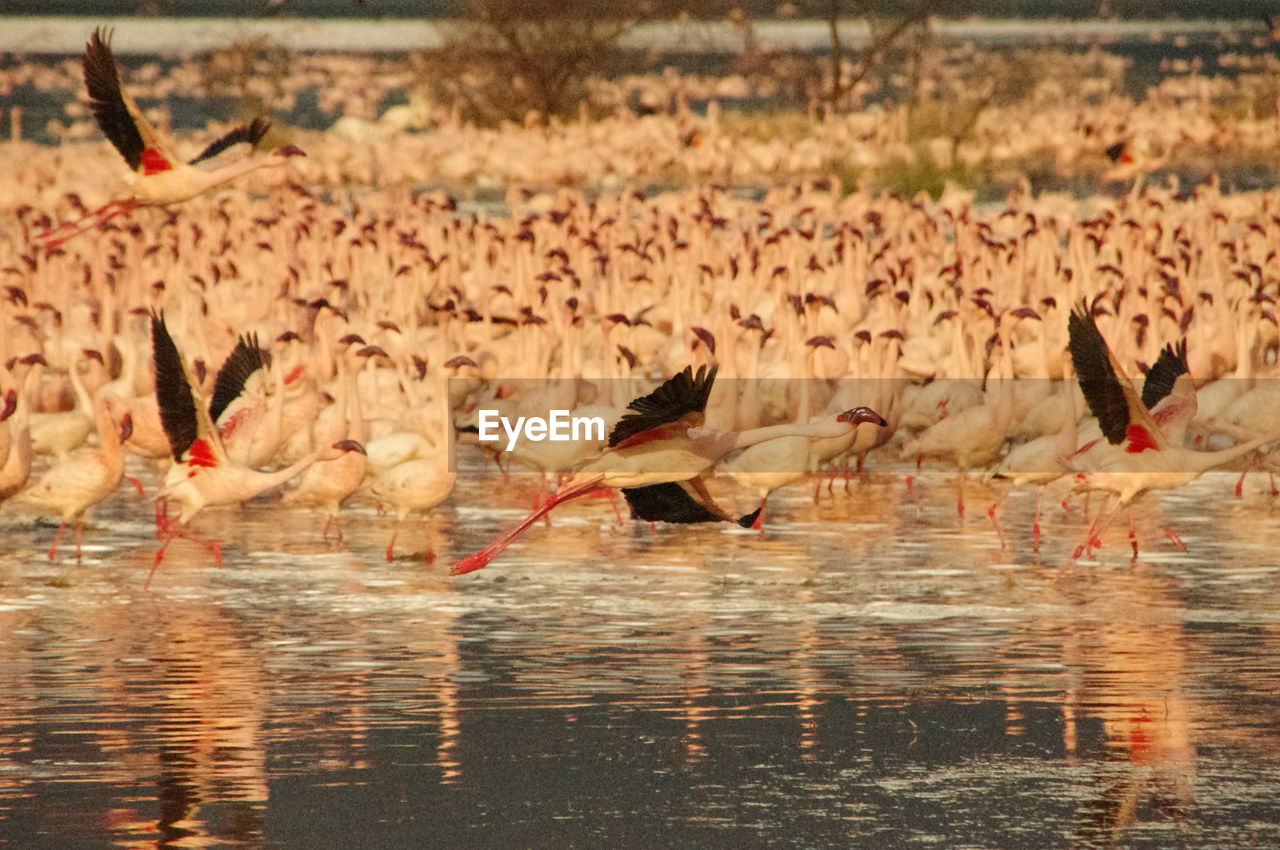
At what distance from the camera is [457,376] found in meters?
14.6

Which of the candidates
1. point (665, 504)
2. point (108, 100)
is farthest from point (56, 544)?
point (665, 504)

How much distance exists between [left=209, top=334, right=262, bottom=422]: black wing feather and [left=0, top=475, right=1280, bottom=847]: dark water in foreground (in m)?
0.73

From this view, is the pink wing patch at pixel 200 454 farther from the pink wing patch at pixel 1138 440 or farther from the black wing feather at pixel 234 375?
the pink wing patch at pixel 1138 440

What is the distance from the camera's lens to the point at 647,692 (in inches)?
314

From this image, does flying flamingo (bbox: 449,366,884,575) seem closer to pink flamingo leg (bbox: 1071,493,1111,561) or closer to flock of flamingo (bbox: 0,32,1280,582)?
flock of flamingo (bbox: 0,32,1280,582)

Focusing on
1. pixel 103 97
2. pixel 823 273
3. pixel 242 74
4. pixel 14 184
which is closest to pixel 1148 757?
pixel 103 97

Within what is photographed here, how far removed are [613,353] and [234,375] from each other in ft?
12.2

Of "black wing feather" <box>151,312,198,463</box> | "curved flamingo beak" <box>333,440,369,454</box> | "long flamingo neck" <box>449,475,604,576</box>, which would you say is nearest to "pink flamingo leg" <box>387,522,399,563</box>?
"curved flamingo beak" <box>333,440,369,454</box>

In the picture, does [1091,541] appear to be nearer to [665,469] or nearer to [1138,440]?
[1138,440]

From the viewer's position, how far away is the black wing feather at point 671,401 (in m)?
8.48

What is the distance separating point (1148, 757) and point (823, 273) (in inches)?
494

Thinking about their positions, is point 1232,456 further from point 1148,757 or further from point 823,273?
point 823,273

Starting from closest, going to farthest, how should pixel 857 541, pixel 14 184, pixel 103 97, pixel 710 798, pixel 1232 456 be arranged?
pixel 710 798, pixel 1232 456, pixel 857 541, pixel 103 97, pixel 14 184

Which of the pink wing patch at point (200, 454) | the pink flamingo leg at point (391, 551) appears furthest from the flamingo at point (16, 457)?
the pink flamingo leg at point (391, 551)
